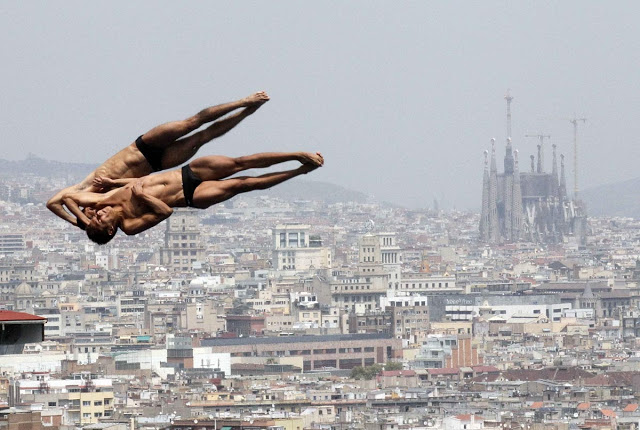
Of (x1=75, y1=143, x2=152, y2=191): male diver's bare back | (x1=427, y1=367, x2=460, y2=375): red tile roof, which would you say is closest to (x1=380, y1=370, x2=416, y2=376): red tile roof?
(x1=427, y1=367, x2=460, y2=375): red tile roof

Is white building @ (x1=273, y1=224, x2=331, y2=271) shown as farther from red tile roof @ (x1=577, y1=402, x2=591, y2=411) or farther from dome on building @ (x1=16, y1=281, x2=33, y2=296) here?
red tile roof @ (x1=577, y1=402, x2=591, y2=411)

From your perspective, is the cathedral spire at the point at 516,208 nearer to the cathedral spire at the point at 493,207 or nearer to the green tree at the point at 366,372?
the cathedral spire at the point at 493,207

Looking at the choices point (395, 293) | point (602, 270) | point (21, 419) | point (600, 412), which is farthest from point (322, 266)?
point (21, 419)

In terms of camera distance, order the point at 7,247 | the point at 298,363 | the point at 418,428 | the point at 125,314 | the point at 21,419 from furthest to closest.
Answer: the point at 7,247 → the point at 125,314 → the point at 298,363 → the point at 418,428 → the point at 21,419

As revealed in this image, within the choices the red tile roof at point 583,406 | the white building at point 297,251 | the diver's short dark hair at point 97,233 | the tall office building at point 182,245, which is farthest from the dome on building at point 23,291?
the diver's short dark hair at point 97,233

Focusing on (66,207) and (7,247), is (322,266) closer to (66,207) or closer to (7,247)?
(7,247)

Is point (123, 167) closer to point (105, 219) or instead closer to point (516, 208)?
point (105, 219)

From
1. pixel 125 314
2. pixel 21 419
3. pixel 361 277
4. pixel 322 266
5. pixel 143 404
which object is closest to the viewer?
pixel 21 419
